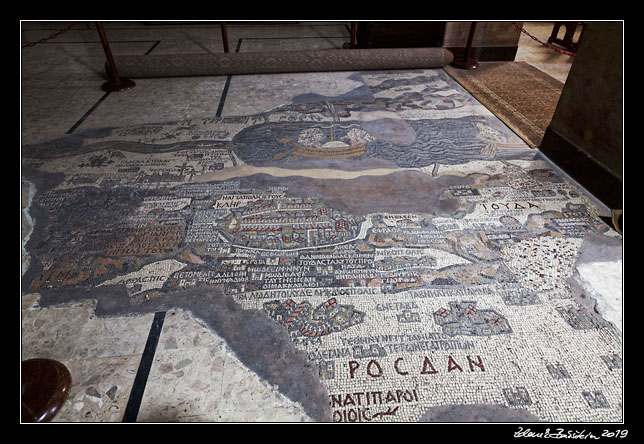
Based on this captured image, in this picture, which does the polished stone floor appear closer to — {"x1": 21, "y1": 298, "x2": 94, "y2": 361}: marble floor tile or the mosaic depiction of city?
{"x1": 21, "y1": 298, "x2": 94, "y2": 361}: marble floor tile

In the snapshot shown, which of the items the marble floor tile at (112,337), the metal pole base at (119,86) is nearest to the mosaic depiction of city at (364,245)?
the marble floor tile at (112,337)

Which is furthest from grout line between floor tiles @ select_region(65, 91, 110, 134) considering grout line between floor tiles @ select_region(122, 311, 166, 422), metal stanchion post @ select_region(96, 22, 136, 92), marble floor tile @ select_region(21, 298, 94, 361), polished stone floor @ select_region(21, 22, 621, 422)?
grout line between floor tiles @ select_region(122, 311, 166, 422)

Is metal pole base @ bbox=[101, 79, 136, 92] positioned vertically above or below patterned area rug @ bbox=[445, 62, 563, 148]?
below

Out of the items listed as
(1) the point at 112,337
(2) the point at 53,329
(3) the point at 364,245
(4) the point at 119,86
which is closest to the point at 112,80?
(4) the point at 119,86

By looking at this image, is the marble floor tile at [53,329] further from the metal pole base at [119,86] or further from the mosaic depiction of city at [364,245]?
the metal pole base at [119,86]

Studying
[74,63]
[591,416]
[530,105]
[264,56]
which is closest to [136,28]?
[74,63]
